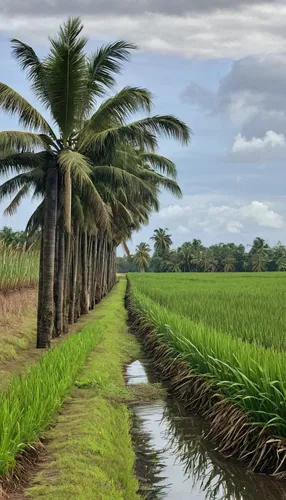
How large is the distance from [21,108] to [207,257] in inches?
3933

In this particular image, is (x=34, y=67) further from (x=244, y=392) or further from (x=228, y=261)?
(x=228, y=261)

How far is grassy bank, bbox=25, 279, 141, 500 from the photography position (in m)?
4.76

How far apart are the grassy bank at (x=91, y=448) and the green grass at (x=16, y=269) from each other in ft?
31.8

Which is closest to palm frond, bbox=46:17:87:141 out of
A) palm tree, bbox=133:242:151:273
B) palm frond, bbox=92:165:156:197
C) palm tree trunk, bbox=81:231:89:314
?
palm frond, bbox=92:165:156:197

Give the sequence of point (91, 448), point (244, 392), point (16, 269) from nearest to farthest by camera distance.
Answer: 1. point (91, 448)
2. point (244, 392)
3. point (16, 269)

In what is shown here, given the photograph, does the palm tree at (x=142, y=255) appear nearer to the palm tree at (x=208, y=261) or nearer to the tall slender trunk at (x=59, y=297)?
the palm tree at (x=208, y=261)

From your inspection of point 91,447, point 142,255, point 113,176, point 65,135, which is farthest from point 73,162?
point 142,255

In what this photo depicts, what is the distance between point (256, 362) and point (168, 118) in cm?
963

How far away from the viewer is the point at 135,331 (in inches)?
695

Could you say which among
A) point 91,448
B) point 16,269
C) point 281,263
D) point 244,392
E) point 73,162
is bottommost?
point 91,448

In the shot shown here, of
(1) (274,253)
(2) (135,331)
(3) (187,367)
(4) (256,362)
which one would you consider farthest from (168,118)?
(1) (274,253)

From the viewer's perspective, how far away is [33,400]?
598 centimetres

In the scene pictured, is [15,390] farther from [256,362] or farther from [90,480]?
[256,362]

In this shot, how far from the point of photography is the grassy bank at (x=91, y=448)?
15.6 feet
